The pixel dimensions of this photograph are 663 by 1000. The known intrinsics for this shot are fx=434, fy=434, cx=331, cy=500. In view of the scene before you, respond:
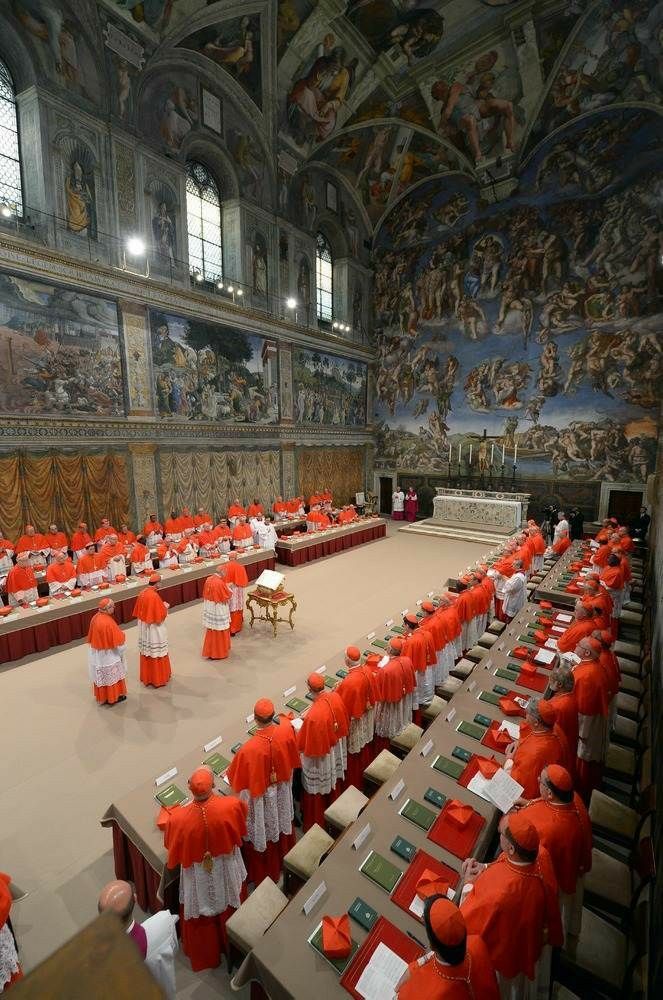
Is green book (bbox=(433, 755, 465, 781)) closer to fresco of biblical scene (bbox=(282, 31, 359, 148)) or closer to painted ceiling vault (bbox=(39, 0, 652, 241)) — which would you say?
painted ceiling vault (bbox=(39, 0, 652, 241))

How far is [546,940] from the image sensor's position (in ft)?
8.66

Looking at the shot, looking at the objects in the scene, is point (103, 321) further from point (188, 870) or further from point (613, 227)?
point (613, 227)

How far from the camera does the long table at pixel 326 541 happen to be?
14.8 metres

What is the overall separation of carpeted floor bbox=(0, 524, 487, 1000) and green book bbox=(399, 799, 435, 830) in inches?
76.2

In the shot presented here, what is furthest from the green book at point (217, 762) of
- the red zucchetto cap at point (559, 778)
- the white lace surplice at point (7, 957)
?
the red zucchetto cap at point (559, 778)

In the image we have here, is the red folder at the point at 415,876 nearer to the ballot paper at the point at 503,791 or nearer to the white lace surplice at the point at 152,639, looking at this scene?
the ballot paper at the point at 503,791

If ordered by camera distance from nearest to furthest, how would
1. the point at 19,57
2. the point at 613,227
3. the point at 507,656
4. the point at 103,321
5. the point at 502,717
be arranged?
the point at 502,717
the point at 507,656
the point at 19,57
the point at 103,321
the point at 613,227

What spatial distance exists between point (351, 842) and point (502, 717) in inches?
94.0

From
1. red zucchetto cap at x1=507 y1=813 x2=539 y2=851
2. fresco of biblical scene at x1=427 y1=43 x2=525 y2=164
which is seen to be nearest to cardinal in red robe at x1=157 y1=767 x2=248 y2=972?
red zucchetto cap at x1=507 y1=813 x2=539 y2=851

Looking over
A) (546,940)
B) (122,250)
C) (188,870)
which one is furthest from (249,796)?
(122,250)

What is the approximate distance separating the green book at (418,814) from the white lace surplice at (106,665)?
4.92 m

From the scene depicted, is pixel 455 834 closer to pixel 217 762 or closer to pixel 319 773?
pixel 319 773

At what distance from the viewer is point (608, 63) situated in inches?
651

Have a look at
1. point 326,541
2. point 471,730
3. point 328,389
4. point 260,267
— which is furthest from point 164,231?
point 471,730
